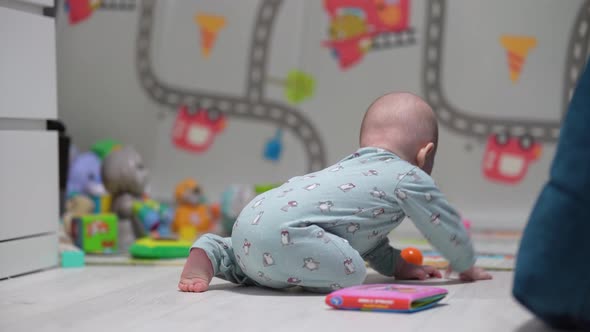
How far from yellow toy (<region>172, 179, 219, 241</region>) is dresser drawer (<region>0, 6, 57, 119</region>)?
875 mm

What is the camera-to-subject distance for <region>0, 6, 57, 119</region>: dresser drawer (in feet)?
5.28

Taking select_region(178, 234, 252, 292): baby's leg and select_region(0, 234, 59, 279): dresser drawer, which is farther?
select_region(0, 234, 59, 279): dresser drawer

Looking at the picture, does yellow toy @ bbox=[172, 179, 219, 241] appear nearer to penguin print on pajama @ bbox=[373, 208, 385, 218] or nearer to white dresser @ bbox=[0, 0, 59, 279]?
white dresser @ bbox=[0, 0, 59, 279]

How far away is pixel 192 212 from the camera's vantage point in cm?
258

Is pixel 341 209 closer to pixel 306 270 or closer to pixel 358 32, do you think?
pixel 306 270

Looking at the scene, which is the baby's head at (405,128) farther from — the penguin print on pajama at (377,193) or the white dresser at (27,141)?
the white dresser at (27,141)

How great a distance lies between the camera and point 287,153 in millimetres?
2873

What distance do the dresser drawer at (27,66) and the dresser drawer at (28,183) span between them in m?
0.05

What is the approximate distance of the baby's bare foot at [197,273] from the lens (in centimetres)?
140

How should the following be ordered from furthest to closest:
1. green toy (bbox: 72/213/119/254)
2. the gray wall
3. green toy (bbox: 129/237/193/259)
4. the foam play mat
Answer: the gray wall, green toy (bbox: 72/213/119/254), green toy (bbox: 129/237/193/259), the foam play mat

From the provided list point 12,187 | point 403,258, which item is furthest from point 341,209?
point 12,187

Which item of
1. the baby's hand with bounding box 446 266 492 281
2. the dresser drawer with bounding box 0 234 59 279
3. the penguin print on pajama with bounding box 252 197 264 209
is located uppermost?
the penguin print on pajama with bounding box 252 197 264 209

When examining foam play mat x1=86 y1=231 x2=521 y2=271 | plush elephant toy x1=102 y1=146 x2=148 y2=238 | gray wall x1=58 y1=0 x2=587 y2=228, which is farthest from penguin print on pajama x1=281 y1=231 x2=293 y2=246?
gray wall x1=58 y1=0 x2=587 y2=228

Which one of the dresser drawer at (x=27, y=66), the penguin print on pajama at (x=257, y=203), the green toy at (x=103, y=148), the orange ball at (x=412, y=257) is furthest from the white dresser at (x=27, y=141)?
the green toy at (x=103, y=148)
